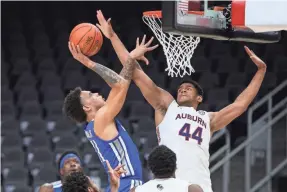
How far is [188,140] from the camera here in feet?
21.4

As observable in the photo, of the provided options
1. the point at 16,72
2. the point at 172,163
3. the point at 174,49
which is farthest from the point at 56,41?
the point at 172,163

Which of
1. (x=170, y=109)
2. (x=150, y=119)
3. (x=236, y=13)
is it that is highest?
(x=236, y=13)

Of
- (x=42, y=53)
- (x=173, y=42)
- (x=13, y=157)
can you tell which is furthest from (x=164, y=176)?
(x=42, y=53)

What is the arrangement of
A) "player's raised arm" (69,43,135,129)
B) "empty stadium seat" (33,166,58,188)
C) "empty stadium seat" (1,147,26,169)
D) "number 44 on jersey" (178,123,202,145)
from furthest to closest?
"empty stadium seat" (1,147,26,169) < "empty stadium seat" (33,166,58,188) < "number 44 on jersey" (178,123,202,145) < "player's raised arm" (69,43,135,129)

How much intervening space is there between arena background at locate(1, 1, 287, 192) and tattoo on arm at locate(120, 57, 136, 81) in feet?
13.6

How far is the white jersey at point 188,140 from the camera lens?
6477mm

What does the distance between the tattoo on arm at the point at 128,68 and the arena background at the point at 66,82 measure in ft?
13.6

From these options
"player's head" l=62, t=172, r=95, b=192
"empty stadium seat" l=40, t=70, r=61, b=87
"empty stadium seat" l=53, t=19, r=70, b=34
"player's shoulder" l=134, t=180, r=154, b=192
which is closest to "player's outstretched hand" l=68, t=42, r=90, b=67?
"player's head" l=62, t=172, r=95, b=192

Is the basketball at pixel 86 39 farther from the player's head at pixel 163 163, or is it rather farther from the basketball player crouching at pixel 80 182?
the player's head at pixel 163 163

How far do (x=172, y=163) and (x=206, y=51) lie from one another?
715cm

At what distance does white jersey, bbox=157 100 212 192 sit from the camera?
21.2 feet

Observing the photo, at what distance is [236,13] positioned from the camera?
674cm

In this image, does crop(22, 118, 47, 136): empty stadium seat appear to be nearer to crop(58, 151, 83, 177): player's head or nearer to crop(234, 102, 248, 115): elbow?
crop(58, 151, 83, 177): player's head

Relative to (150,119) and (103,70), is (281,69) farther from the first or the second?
(103,70)
